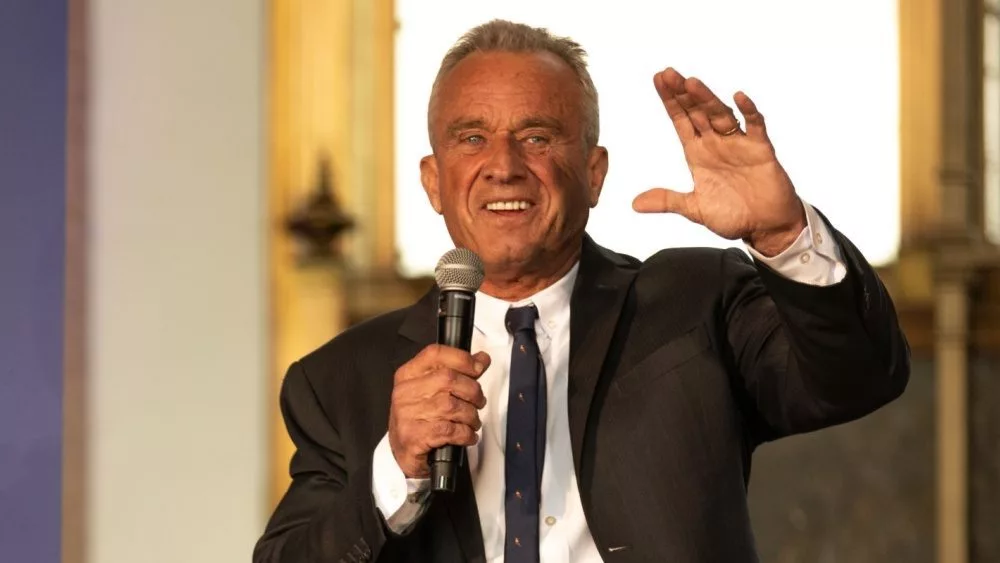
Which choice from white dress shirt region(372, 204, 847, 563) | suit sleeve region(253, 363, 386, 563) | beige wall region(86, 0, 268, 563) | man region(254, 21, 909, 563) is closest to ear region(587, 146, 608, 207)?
man region(254, 21, 909, 563)

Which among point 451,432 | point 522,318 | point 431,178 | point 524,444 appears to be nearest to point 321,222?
point 431,178

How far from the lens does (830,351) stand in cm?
183

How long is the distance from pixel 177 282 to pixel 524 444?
9.15 feet

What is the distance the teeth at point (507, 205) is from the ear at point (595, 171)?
13 cm

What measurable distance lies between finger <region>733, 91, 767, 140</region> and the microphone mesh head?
35cm

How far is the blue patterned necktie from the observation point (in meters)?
1.95

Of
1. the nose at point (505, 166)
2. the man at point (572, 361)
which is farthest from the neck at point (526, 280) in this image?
the nose at point (505, 166)

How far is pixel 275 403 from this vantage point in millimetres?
4609

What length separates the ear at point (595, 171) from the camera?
2184mm

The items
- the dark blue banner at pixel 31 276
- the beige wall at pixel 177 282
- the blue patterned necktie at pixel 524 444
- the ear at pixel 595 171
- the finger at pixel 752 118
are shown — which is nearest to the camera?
the finger at pixel 752 118

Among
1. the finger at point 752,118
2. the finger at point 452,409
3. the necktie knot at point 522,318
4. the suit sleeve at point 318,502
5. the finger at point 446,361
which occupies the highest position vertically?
the finger at point 752,118

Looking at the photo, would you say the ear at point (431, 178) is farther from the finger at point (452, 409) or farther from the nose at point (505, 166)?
the finger at point (452, 409)

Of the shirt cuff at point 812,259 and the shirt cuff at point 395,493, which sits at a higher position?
the shirt cuff at point 812,259

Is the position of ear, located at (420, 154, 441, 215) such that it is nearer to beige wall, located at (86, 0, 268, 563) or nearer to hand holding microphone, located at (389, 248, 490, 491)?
hand holding microphone, located at (389, 248, 490, 491)
